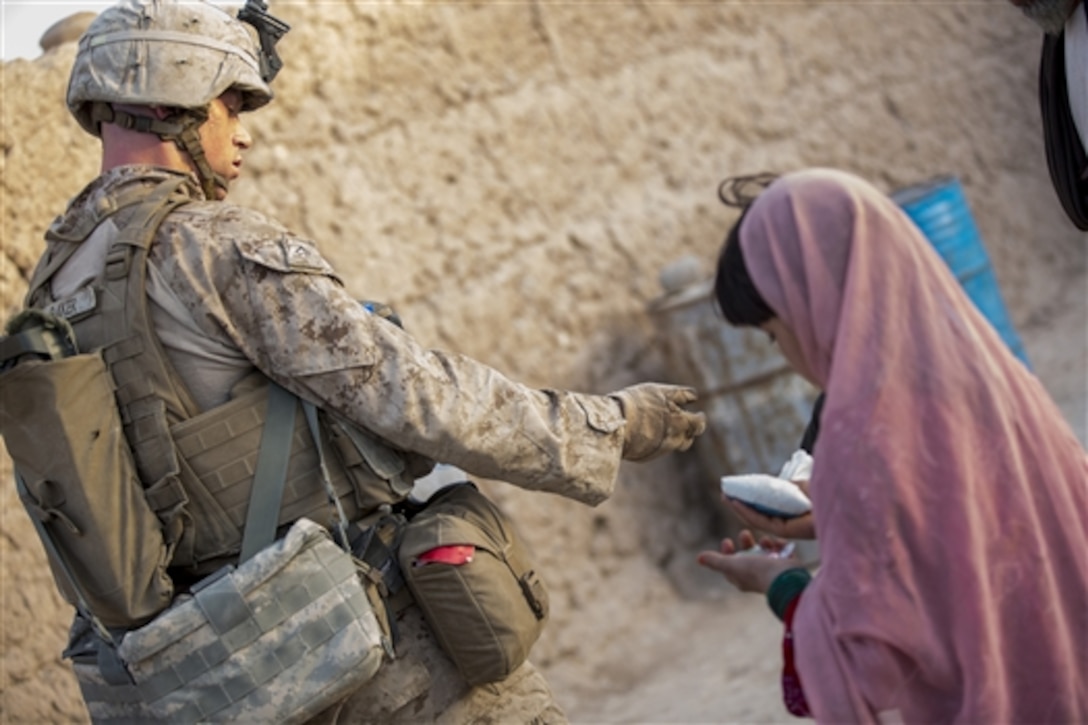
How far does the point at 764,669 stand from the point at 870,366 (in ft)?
10.9

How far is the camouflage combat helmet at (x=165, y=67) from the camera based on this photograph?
266 cm

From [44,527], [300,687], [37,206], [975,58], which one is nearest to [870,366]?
[300,687]

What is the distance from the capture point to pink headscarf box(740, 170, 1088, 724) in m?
1.72

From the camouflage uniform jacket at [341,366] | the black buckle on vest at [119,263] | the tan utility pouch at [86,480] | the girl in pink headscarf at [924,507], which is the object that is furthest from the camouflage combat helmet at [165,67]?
the girl in pink headscarf at [924,507]

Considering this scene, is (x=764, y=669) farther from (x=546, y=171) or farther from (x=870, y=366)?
(x=870, y=366)

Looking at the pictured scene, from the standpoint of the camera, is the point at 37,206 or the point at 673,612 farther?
the point at 673,612

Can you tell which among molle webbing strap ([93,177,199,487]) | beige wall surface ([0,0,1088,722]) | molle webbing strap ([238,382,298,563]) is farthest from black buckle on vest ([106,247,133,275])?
beige wall surface ([0,0,1088,722])

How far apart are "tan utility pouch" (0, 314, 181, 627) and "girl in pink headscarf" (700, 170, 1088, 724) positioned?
1158 mm

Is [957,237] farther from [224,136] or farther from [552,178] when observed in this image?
[224,136]

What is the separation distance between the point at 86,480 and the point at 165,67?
83 centimetres

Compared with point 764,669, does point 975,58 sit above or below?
above

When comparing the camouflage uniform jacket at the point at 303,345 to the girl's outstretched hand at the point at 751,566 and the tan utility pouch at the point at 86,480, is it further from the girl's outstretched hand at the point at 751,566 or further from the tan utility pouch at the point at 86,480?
the girl's outstretched hand at the point at 751,566

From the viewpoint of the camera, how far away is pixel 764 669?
193 inches

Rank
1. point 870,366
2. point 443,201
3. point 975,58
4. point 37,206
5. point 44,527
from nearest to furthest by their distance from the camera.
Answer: point 870,366 < point 44,527 < point 37,206 < point 443,201 < point 975,58
